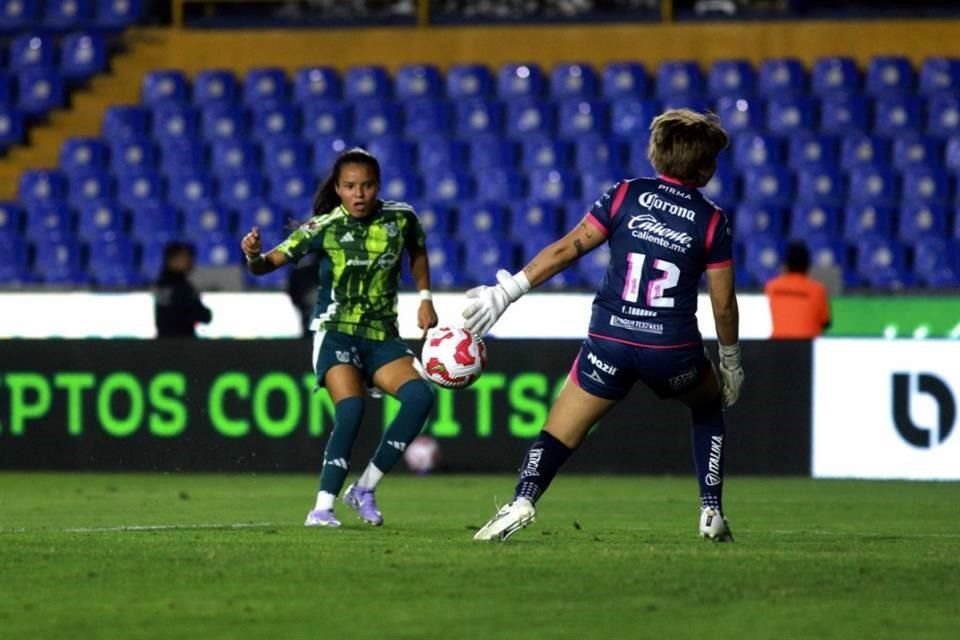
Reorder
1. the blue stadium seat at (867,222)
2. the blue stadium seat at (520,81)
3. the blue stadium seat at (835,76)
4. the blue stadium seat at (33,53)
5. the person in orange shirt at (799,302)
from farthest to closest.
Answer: the blue stadium seat at (33,53), the blue stadium seat at (520,81), the blue stadium seat at (835,76), the blue stadium seat at (867,222), the person in orange shirt at (799,302)

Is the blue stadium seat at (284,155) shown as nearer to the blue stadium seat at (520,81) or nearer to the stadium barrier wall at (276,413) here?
the blue stadium seat at (520,81)

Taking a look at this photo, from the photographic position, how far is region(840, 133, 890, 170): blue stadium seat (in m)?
22.0

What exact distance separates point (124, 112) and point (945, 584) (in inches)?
685

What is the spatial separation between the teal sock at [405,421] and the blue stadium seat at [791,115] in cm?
1196

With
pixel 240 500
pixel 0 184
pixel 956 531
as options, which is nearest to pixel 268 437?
pixel 240 500

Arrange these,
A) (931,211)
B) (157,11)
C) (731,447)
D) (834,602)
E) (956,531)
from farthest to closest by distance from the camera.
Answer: (157,11) → (931,211) → (731,447) → (956,531) → (834,602)

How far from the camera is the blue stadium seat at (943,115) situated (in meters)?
22.0

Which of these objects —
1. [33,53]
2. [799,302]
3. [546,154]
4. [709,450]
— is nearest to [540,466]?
[709,450]

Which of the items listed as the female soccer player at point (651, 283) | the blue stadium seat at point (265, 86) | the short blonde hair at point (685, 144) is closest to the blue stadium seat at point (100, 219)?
the blue stadium seat at point (265, 86)

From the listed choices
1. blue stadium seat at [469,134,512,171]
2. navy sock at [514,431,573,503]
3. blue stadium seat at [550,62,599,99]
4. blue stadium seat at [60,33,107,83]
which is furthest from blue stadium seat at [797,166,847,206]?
navy sock at [514,431,573,503]

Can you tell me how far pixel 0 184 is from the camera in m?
24.6

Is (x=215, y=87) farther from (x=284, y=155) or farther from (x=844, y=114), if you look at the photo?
(x=844, y=114)

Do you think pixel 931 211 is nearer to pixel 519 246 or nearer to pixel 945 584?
pixel 519 246

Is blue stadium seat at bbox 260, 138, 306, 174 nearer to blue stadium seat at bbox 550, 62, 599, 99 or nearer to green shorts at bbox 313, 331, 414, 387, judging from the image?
blue stadium seat at bbox 550, 62, 599, 99
